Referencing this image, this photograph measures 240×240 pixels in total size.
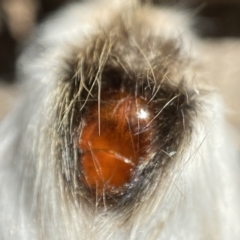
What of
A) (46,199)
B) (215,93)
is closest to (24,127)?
(46,199)

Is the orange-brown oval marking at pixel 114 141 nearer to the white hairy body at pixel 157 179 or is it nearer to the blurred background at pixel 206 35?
the white hairy body at pixel 157 179

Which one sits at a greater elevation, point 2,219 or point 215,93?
point 215,93

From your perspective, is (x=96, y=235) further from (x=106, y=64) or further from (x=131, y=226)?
(x=106, y=64)

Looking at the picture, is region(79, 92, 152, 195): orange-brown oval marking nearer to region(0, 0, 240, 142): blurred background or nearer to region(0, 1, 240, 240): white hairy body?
region(0, 1, 240, 240): white hairy body

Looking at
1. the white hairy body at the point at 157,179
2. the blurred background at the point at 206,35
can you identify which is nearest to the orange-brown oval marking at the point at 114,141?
the white hairy body at the point at 157,179

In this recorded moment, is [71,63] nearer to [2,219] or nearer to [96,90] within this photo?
[96,90]

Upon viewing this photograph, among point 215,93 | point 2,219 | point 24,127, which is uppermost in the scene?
point 215,93

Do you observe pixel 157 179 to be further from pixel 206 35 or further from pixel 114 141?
pixel 206 35

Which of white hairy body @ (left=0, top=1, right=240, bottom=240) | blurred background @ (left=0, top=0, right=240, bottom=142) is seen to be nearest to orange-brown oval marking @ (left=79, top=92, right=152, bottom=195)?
white hairy body @ (left=0, top=1, right=240, bottom=240)
